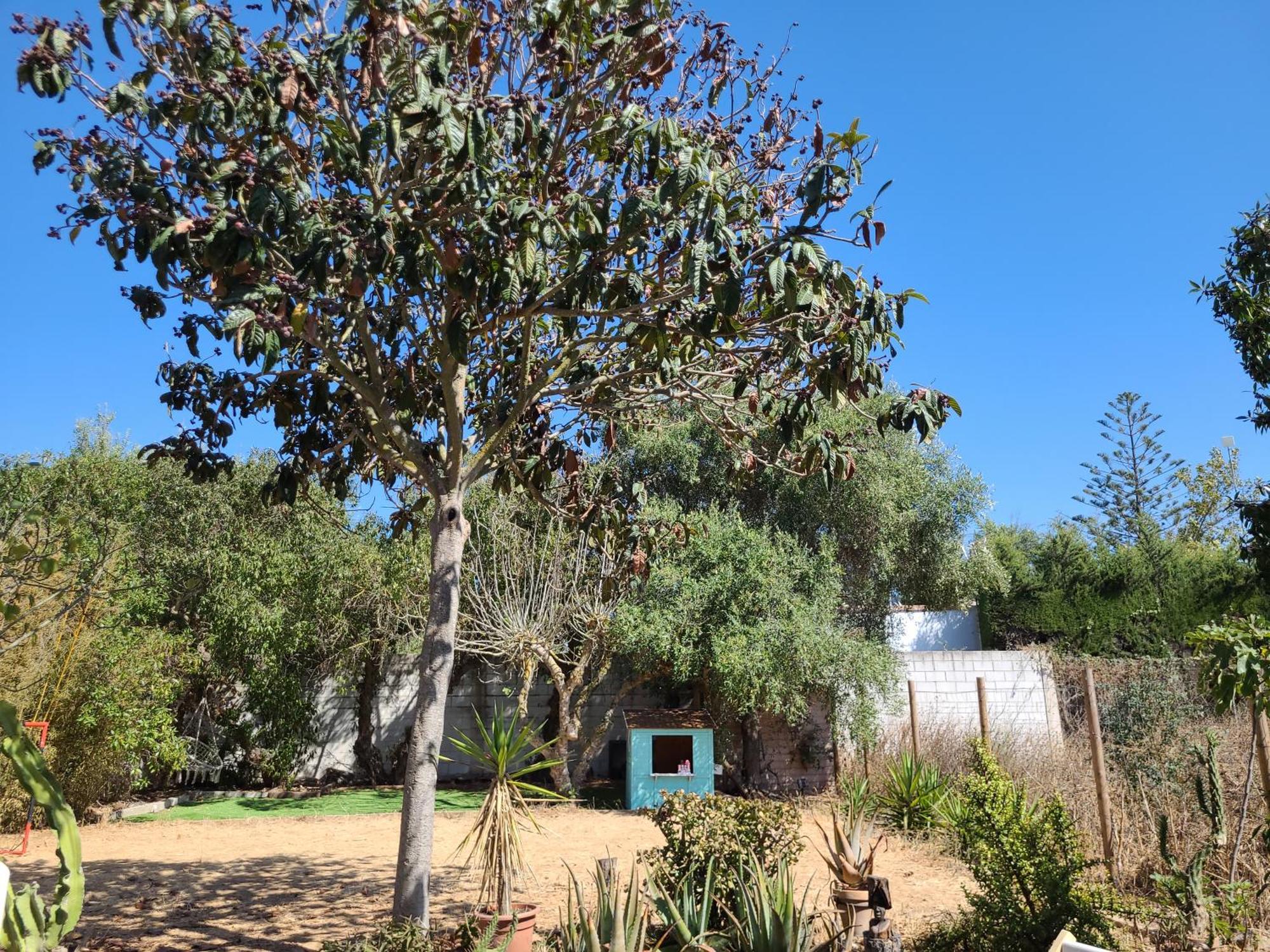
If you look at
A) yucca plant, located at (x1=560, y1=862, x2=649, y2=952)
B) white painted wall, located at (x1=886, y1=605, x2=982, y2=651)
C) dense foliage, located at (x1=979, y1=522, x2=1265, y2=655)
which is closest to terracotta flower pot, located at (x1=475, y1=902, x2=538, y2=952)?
yucca plant, located at (x1=560, y1=862, x2=649, y2=952)

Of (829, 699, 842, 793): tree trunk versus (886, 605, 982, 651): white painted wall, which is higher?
(886, 605, 982, 651): white painted wall

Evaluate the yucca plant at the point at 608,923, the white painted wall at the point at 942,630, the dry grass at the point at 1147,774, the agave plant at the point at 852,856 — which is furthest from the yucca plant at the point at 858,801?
the white painted wall at the point at 942,630

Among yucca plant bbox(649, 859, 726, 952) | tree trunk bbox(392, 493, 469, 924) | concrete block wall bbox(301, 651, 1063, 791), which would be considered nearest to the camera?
yucca plant bbox(649, 859, 726, 952)

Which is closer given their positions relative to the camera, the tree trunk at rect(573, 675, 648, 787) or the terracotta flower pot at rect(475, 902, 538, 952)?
the terracotta flower pot at rect(475, 902, 538, 952)

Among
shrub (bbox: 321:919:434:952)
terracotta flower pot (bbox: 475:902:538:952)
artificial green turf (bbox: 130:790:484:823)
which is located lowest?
artificial green turf (bbox: 130:790:484:823)

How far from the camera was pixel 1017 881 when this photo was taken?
16.6ft

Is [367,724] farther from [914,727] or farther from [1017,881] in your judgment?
[1017,881]

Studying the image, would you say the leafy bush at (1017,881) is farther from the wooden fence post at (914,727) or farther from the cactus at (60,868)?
the wooden fence post at (914,727)

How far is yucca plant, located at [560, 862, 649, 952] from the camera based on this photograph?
440 centimetres

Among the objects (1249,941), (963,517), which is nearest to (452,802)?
(963,517)

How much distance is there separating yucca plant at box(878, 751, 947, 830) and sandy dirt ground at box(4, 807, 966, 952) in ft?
1.58

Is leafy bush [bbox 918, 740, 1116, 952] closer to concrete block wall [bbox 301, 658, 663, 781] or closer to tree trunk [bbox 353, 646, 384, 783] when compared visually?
concrete block wall [bbox 301, 658, 663, 781]

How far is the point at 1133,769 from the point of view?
7453 millimetres

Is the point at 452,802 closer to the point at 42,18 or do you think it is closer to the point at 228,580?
the point at 228,580
